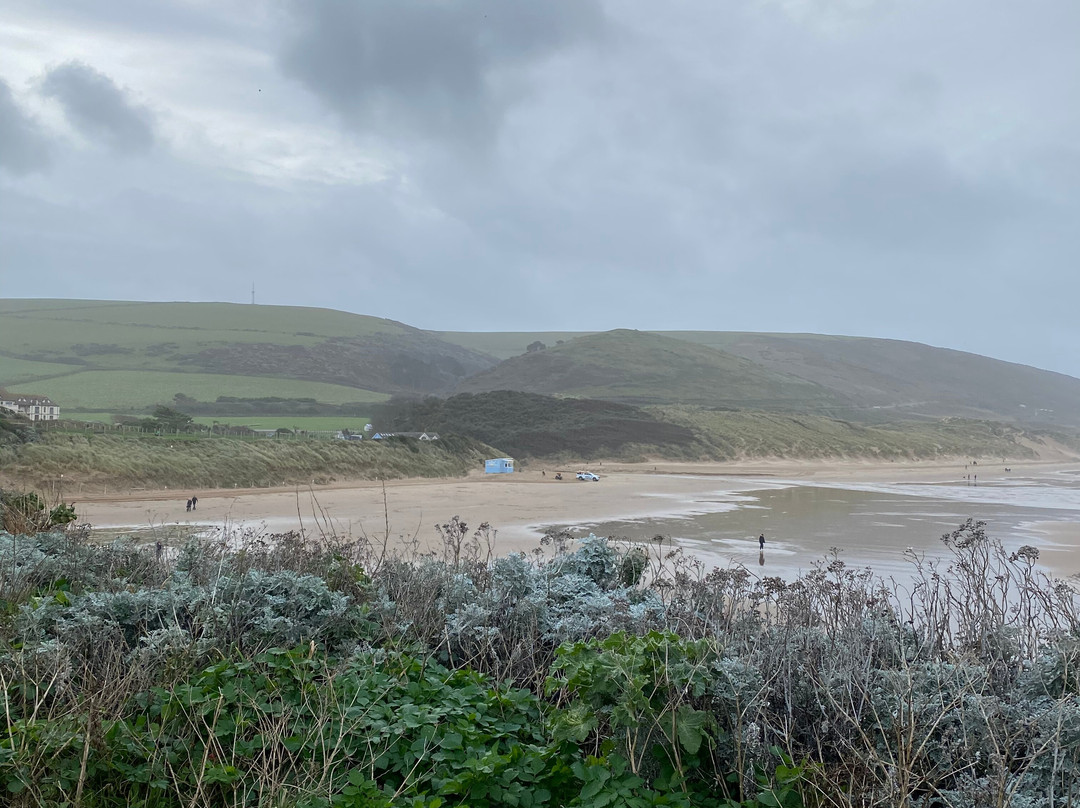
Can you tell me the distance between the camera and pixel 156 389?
284 ft

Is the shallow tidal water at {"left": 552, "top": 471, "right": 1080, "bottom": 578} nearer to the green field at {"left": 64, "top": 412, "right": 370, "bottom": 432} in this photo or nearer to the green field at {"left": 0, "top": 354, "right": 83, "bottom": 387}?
Result: the green field at {"left": 64, "top": 412, "right": 370, "bottom": 432}

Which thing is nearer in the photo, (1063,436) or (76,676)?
(76,676)

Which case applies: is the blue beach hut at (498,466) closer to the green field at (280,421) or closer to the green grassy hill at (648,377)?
A: the green field at (280,421)

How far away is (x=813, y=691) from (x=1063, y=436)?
11691cm

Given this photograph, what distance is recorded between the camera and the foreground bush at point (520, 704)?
3.04 meters

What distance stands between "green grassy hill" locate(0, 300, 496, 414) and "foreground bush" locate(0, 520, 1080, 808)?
76.4 meters

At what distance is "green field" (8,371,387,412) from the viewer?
77.0m

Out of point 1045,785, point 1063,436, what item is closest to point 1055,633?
point 1045,785

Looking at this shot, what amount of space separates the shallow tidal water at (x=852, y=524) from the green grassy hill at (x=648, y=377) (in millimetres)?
70861

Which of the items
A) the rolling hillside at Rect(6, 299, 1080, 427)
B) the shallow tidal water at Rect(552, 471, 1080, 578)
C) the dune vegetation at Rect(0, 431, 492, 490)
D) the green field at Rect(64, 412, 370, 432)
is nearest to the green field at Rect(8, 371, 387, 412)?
the rolling hillside at Rect(6, 299, 1080, 427)

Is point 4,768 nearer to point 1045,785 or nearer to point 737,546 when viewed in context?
point 1045,785

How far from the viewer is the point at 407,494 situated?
110 feet

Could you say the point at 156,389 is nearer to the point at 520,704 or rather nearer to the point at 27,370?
the point at 27,370

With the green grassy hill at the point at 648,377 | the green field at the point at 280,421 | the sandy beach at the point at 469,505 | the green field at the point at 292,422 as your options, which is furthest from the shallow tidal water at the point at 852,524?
the green grassy hill at the point at 648,377
